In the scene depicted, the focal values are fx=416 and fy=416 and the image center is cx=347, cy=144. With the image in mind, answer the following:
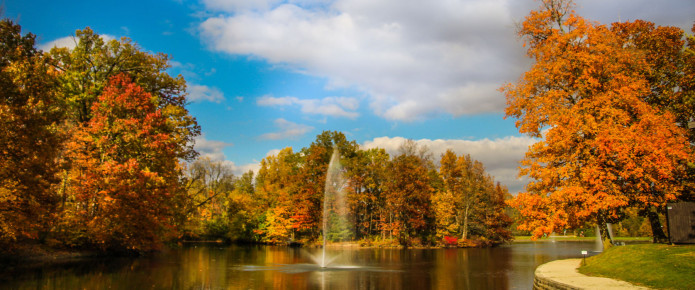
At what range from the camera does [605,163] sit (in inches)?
840

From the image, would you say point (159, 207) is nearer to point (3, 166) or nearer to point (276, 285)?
point (3, 166)

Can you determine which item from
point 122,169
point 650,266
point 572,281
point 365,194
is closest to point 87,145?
point 122,169

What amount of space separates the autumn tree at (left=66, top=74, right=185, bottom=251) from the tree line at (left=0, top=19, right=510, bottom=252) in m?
0.09

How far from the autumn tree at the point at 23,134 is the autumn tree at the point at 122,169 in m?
6.23

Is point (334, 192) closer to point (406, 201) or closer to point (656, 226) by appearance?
point (406, 201)

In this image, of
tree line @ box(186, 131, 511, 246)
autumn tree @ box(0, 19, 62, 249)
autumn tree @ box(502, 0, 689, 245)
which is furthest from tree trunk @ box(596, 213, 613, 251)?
tree line @ box(186, 131, 511, 246)

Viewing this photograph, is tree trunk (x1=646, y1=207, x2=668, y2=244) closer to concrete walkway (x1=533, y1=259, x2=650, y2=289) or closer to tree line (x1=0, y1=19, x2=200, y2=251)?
concrete walkway (x1=533, y1=259, x2=650, y2=289)

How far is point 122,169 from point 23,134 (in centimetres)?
817

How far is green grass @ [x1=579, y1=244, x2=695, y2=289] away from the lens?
13041 millimetres

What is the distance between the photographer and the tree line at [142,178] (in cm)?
1967

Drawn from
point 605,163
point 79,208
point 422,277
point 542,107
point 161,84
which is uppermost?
point 161,84

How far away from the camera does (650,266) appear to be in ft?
49.0

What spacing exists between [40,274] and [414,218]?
4538 cm

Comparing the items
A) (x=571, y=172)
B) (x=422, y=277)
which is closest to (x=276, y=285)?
(x=422, y=277)
